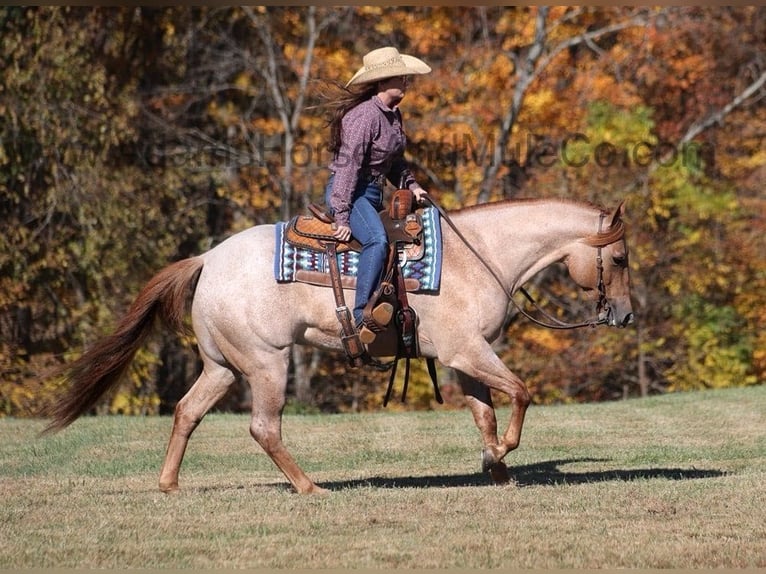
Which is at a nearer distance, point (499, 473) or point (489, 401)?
point (489, 401)

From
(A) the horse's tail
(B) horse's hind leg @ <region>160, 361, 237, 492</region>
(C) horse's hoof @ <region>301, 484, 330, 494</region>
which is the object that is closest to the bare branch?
(A) the horse's tail

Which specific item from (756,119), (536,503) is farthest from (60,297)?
(536,503)

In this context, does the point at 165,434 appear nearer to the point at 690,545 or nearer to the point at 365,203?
the point at 365,203

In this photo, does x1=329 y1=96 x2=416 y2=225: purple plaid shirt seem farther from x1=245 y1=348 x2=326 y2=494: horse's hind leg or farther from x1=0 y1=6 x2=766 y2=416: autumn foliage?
x1=0 y1=6 x2=766 y2=416: autumn foliage

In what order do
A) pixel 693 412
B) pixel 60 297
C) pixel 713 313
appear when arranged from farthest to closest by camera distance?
pixel 713 313 → pixel 60 297 → pixel 693 412

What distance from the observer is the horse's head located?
8820 millimetres

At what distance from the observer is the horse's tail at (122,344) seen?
8.95 m

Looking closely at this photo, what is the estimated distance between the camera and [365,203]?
859 centimetres

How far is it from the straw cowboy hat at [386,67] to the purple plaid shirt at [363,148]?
152 millimetres

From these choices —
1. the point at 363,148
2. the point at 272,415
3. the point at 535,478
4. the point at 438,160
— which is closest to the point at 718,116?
the point at 438,160

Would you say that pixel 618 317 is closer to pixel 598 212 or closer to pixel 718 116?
pixel 598 212

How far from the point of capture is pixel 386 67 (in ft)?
28.1

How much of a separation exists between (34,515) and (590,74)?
1794 cm

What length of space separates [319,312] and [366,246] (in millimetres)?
567
